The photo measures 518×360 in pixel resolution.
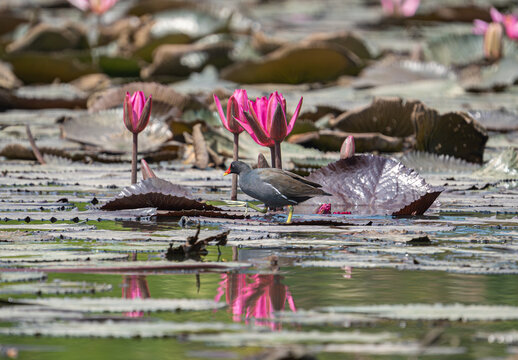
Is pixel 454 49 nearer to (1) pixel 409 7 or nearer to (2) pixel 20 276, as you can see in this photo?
(1) pixel 409 7

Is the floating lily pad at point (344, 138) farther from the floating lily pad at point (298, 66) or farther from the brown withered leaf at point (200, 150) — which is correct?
the floating lily pad at point (298, 66)

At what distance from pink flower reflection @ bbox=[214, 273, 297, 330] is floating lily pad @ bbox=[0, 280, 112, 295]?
0.82 ft

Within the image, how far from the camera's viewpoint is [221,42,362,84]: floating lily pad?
8.66 meters

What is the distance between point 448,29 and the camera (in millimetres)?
12406

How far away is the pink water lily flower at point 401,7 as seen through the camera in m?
12.2

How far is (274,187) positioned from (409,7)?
31.5 feet

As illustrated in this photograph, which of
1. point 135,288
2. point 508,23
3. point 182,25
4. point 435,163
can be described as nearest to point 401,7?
point 182,25

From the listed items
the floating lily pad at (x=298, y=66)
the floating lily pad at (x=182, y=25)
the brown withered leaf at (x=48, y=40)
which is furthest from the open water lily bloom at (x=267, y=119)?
the floating lily pad at (x=182, y=25)

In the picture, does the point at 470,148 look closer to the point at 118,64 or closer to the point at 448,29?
the point at 118,64

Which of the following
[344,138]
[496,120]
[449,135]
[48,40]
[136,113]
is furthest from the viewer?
[48,40]

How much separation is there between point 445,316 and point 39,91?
23.5ft

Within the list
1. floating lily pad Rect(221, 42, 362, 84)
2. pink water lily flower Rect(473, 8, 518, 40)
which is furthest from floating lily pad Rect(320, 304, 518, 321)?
pink water lily flower Rect(473, 8, 518, 40)

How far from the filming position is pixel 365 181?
3.63 m

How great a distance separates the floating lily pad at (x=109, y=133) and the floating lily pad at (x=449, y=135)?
134 centimetres
